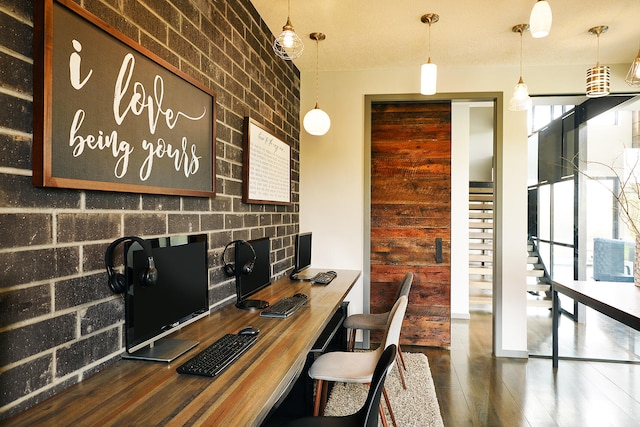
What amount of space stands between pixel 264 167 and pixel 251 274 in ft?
2.74

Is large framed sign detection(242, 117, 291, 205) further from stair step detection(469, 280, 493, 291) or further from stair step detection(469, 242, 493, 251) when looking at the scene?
stair step detection(469, 242, 493, 251)

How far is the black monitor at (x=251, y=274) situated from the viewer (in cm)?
211

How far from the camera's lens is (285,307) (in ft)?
6.84

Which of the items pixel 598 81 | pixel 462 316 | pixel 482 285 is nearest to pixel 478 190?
pixel 482 285

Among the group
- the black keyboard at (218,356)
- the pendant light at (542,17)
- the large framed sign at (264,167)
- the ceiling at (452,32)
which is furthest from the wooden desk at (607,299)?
the large framed sign at (264,167)

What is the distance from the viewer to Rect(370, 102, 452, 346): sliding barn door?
3881 mm

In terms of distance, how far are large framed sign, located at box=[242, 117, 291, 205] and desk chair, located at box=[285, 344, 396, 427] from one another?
4.49 feet

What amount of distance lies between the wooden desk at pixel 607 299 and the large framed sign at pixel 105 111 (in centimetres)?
234

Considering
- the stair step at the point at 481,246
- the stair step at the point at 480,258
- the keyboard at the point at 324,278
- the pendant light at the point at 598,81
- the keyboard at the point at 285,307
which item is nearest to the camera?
the keyboard at the point at 285,307

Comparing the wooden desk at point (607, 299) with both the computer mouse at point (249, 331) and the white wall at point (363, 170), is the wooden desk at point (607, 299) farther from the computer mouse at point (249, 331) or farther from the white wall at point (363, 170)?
the computer mouse at point (249, 331)

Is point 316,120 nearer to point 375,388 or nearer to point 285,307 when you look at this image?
point 285,307

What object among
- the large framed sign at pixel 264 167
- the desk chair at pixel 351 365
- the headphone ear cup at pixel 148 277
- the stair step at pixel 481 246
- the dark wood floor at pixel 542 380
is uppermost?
the large framed sign at pixel 264 167

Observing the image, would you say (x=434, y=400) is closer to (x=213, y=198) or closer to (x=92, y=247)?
(x=213, y=198)

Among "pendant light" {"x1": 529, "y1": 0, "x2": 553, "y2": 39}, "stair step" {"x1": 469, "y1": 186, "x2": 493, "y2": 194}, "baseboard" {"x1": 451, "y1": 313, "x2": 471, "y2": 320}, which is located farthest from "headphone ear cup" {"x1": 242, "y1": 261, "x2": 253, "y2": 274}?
"stair step" {"x1": 469, "y1": 186, "x2": 493, "y2": 194}
